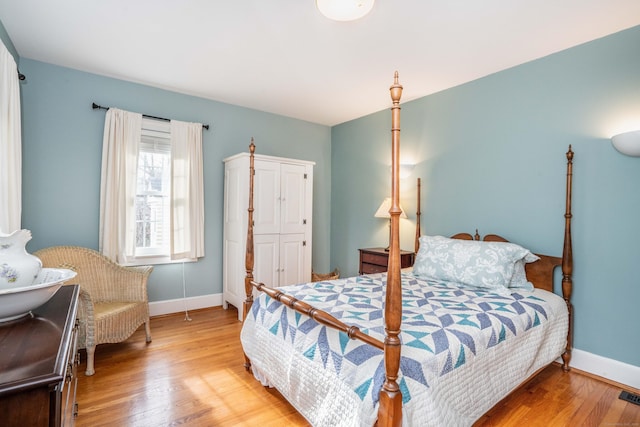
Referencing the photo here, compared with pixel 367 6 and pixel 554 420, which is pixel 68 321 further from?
pixel 554 420

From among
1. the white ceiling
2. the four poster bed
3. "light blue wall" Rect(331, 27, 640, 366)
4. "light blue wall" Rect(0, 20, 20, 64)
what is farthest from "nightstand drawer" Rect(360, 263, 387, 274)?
"light blue wall" Rect(0, 20, 20, 64)

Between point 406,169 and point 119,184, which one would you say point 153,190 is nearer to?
point 119,184

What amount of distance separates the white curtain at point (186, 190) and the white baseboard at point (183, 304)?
52cm

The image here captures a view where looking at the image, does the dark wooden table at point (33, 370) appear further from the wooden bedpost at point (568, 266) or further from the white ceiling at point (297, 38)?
the wooden bedpost at point (568, 266)

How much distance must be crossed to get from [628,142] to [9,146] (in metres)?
4.34

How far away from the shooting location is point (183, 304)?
3.71 metres

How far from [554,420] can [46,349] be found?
8.19 feet

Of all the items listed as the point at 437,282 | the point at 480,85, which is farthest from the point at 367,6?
the point at 437,282

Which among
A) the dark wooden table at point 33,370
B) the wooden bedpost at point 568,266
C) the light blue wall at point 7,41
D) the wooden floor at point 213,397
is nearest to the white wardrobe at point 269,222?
the wooden floor at point 213,397

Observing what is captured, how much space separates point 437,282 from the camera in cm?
267

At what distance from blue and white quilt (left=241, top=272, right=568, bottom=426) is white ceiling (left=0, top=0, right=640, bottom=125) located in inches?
74.4

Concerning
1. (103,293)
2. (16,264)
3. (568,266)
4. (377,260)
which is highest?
(16,264)

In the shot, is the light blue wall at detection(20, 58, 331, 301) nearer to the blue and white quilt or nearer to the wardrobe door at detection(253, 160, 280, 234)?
the wardrobe door at detection(253, 160, 280, 234)

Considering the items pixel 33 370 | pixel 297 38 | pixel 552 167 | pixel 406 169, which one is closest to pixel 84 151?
pixel 297 38
